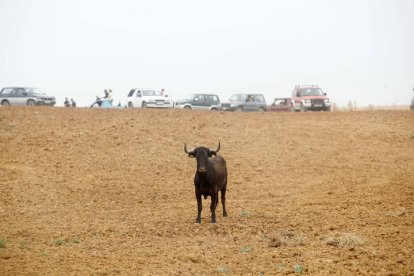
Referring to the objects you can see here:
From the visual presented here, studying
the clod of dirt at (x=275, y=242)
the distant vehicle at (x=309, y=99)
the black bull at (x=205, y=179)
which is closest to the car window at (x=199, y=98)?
the distant vehicle at (x=309, y=99)

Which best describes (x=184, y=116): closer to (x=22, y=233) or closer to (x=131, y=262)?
(x=22, y=233)

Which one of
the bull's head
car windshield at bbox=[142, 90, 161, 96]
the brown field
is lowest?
the brown field

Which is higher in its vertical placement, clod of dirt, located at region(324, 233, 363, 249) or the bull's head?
the bull's head

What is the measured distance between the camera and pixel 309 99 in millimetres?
45125

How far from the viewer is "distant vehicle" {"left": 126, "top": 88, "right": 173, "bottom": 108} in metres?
45.4

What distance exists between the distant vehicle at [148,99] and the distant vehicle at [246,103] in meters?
5.74

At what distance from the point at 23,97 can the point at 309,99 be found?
2079 cm

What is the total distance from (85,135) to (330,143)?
1202cm

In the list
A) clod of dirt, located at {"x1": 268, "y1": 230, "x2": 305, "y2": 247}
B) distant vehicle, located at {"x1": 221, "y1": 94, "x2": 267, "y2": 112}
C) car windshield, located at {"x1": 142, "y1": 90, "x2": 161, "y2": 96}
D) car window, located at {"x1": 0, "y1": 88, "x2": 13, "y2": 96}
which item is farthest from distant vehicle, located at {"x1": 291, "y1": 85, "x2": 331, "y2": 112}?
clod of dirt, located at {"x1": 268, "y1": 230, "x2": 305, "y2": 247}

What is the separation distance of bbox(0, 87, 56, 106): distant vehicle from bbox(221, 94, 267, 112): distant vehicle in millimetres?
13588

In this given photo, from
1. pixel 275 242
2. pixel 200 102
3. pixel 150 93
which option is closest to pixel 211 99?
pixel 200 102

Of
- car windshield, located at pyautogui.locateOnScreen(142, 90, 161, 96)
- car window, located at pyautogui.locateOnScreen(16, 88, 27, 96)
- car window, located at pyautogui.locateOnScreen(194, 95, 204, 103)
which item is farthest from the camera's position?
car window, located at pyautogui.locateOnScreen(194, 95, 204, 103)

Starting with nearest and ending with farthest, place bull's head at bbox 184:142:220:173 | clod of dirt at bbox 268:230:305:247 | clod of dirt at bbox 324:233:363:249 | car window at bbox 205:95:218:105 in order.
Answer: clod of dirt at bbox 324:233:363:249
clod of dirt at bbox 268:230:305:247
bull's head at bbox 184:142:220:173
car window at bbox 205:95:218:105

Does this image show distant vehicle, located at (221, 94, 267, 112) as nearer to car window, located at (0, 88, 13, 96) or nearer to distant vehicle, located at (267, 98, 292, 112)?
distant vehicle, located at (267, 98, 292, 112)
